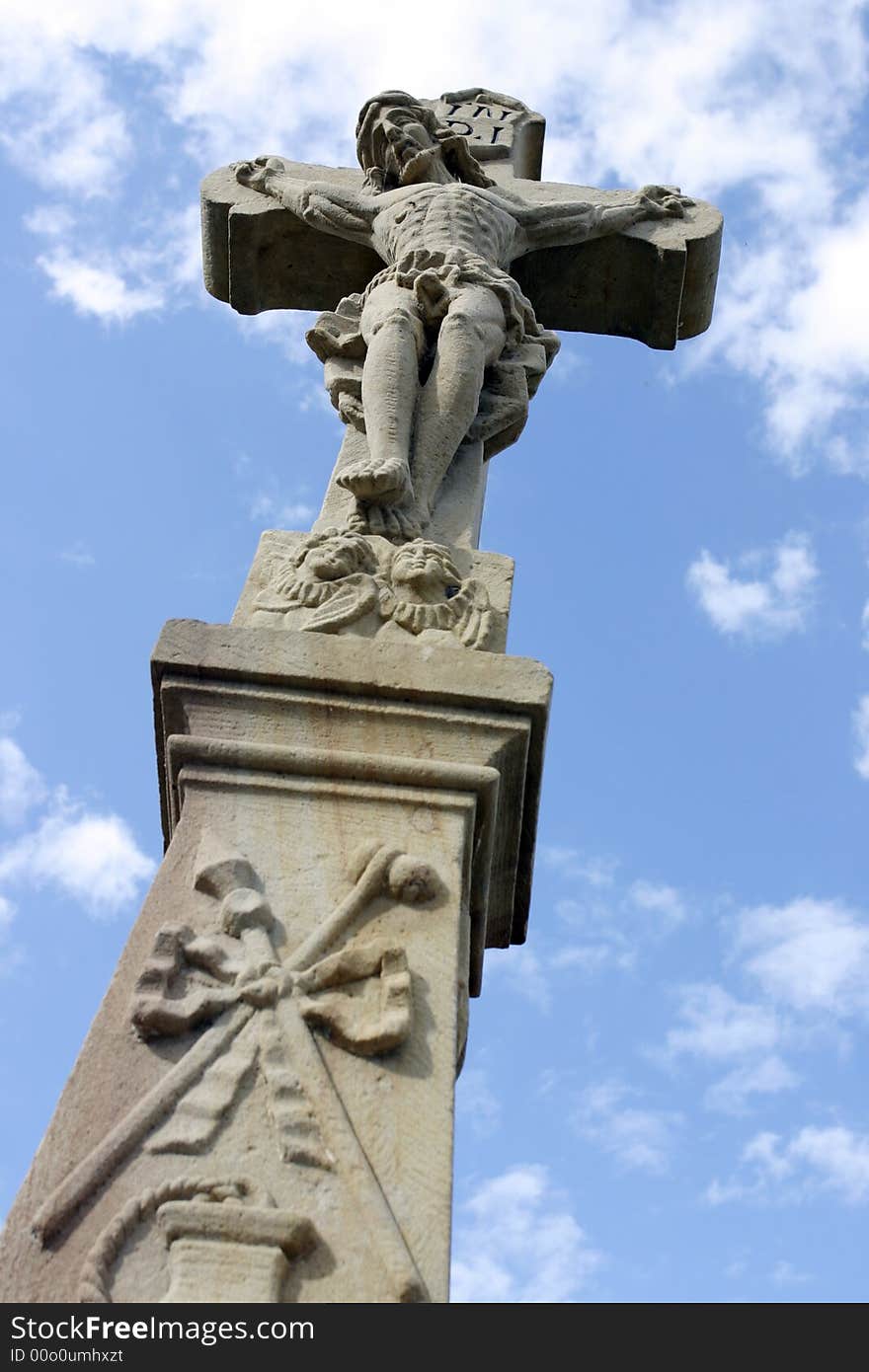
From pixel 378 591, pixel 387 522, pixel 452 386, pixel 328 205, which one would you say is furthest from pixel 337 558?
pixel 328 205

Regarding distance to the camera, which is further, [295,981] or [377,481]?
[377,481]

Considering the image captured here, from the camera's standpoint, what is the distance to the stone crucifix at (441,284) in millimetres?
5820

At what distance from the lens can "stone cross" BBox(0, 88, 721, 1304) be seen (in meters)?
3.08

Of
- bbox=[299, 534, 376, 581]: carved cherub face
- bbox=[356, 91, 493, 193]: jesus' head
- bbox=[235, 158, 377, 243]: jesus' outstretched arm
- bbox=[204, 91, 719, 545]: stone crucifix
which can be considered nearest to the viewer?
bbox=[299, 534, 376, 581]: carved cherub face

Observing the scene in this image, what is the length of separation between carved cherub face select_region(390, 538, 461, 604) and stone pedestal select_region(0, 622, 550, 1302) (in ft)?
1.53

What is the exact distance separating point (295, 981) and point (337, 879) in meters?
0.38

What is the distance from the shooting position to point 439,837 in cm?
404

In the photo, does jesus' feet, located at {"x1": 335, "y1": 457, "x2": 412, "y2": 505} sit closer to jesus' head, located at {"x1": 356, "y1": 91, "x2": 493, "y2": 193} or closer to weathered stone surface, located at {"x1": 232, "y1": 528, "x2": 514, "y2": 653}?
weathered stone surface, located at {"x1": 232, "y1": 528, "x2": 514, "y2": 653}

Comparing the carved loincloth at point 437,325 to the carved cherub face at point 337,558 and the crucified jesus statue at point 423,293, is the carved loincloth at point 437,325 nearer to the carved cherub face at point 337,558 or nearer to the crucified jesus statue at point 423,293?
the crucified jesus statue at point 423,293

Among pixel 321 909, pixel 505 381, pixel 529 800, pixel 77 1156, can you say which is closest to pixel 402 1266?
pixel 77 1156

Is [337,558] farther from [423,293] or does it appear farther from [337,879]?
[423,293]

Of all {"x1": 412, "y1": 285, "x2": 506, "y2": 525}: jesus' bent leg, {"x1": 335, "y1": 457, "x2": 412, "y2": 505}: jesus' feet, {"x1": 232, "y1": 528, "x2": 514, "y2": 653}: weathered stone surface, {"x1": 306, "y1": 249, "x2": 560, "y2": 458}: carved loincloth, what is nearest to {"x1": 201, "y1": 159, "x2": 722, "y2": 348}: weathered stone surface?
{"x1": 306, "y1": 249, "x2": 560, "y2": 458}: carved loincloth

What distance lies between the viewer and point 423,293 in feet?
21.7

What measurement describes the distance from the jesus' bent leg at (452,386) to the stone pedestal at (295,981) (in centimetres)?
146
